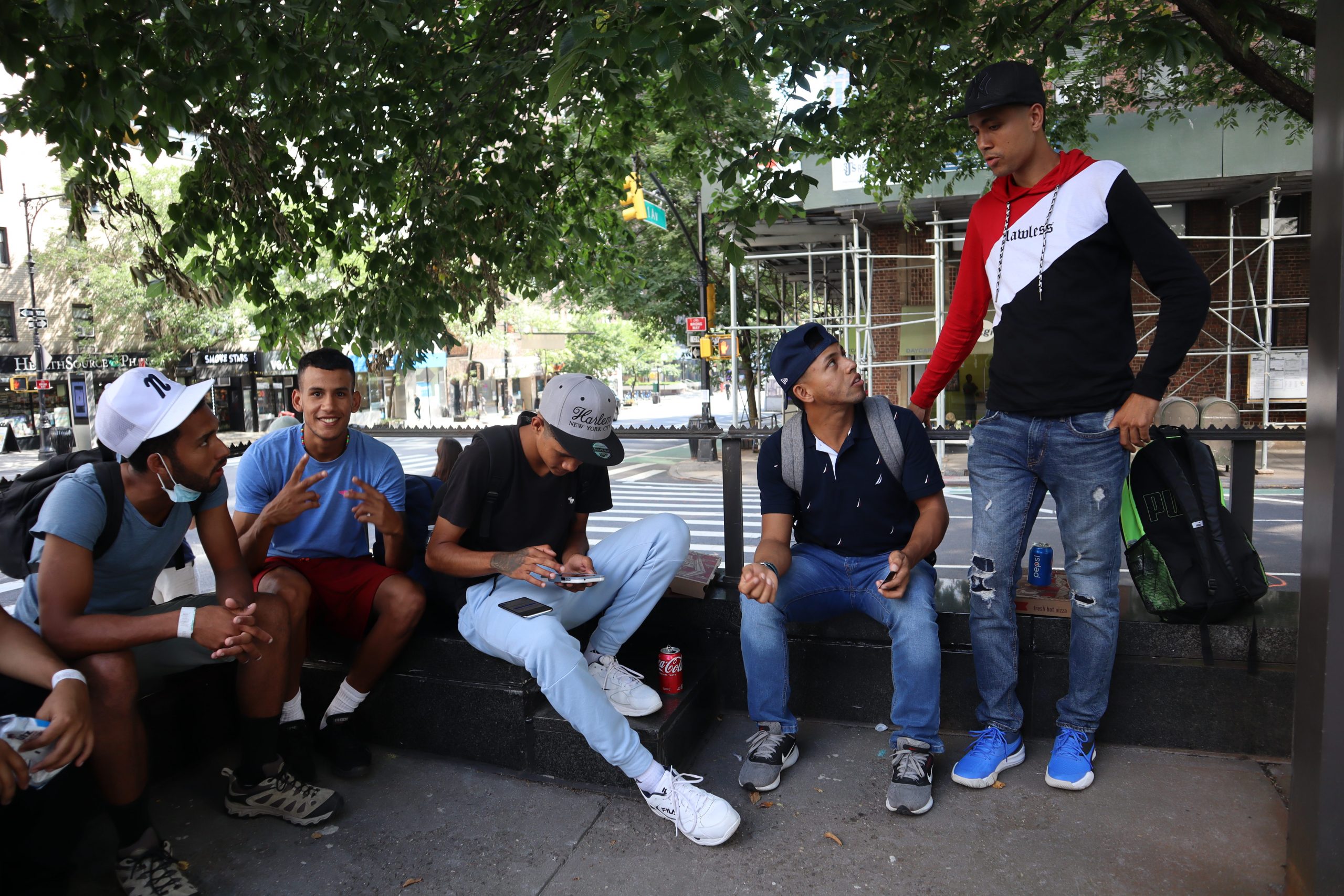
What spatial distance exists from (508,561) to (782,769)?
1.29 metres

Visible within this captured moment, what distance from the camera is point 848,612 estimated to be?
3527mm

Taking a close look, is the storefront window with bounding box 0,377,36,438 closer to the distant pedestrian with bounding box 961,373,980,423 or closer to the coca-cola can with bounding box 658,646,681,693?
the distant pedestrian with bounding box 961,373,980,423

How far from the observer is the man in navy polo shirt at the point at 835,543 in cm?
320

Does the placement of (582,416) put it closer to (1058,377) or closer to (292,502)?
(292,502)

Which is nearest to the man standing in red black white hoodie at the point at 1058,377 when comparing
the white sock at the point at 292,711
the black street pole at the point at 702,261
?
the white sock at the point at 292,711

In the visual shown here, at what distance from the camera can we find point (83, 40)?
3.75 m

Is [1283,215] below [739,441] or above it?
above

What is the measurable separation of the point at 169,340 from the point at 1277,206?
119 ft

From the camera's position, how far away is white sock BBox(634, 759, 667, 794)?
299cm

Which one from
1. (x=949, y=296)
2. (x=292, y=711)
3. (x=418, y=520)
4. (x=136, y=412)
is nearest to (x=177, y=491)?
(x=136, y=412)

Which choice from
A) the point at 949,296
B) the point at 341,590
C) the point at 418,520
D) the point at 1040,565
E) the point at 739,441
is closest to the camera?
the point at 341,590

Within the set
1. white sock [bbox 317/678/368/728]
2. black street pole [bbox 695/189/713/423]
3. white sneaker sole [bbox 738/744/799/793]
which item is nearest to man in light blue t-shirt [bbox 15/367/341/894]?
white sock [bbox 317/678/368/728]

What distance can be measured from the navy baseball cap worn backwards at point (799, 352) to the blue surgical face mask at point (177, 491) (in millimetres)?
2103

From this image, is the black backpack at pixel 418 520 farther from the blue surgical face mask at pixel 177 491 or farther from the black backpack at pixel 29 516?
the black backpack at pixel 29 516
